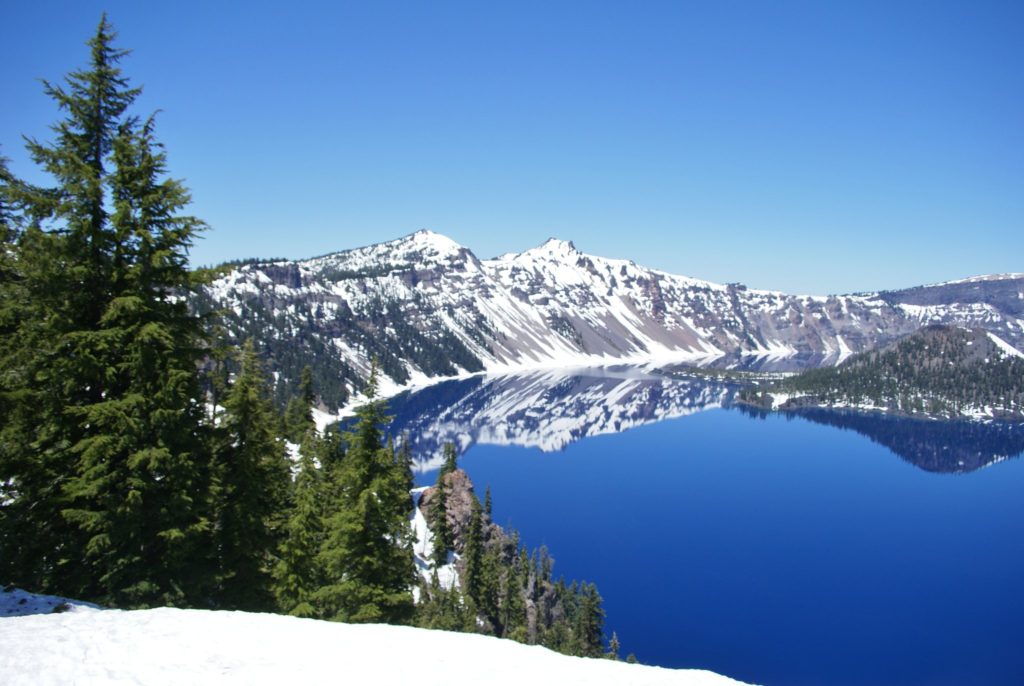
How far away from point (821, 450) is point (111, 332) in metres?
185

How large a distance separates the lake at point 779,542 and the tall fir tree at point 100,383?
5487 cm

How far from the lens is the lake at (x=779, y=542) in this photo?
6000 centimetres

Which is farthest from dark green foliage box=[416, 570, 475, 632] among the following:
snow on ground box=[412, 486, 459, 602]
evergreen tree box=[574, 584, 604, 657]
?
evergreen tree box=[574, 584, 604, 657]

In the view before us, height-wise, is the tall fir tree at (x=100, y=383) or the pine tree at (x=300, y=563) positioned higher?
the tall fir tree at (x=100, y=383)

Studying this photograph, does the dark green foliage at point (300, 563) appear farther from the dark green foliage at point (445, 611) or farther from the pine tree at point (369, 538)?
the dark green foliage at point (445, 611)

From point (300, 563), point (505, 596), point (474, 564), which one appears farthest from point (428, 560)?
point (300, 563)

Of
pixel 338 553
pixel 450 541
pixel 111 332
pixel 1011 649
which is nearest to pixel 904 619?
pixel 1011 649

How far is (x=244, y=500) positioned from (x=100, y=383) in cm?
595

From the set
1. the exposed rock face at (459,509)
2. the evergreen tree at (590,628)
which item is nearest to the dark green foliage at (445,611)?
the evergreen tree at (590,628)

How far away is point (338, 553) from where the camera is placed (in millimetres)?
21531

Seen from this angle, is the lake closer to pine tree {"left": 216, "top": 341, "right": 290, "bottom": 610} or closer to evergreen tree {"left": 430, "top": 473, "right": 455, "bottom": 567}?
evergreen tree {"left": 430, "top": 473, "right": 455, "bottom": 567}

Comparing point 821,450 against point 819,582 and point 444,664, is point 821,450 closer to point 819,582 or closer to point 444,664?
point 819,582

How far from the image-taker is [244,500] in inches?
738

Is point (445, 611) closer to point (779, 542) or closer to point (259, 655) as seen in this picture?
point (259, 655)
